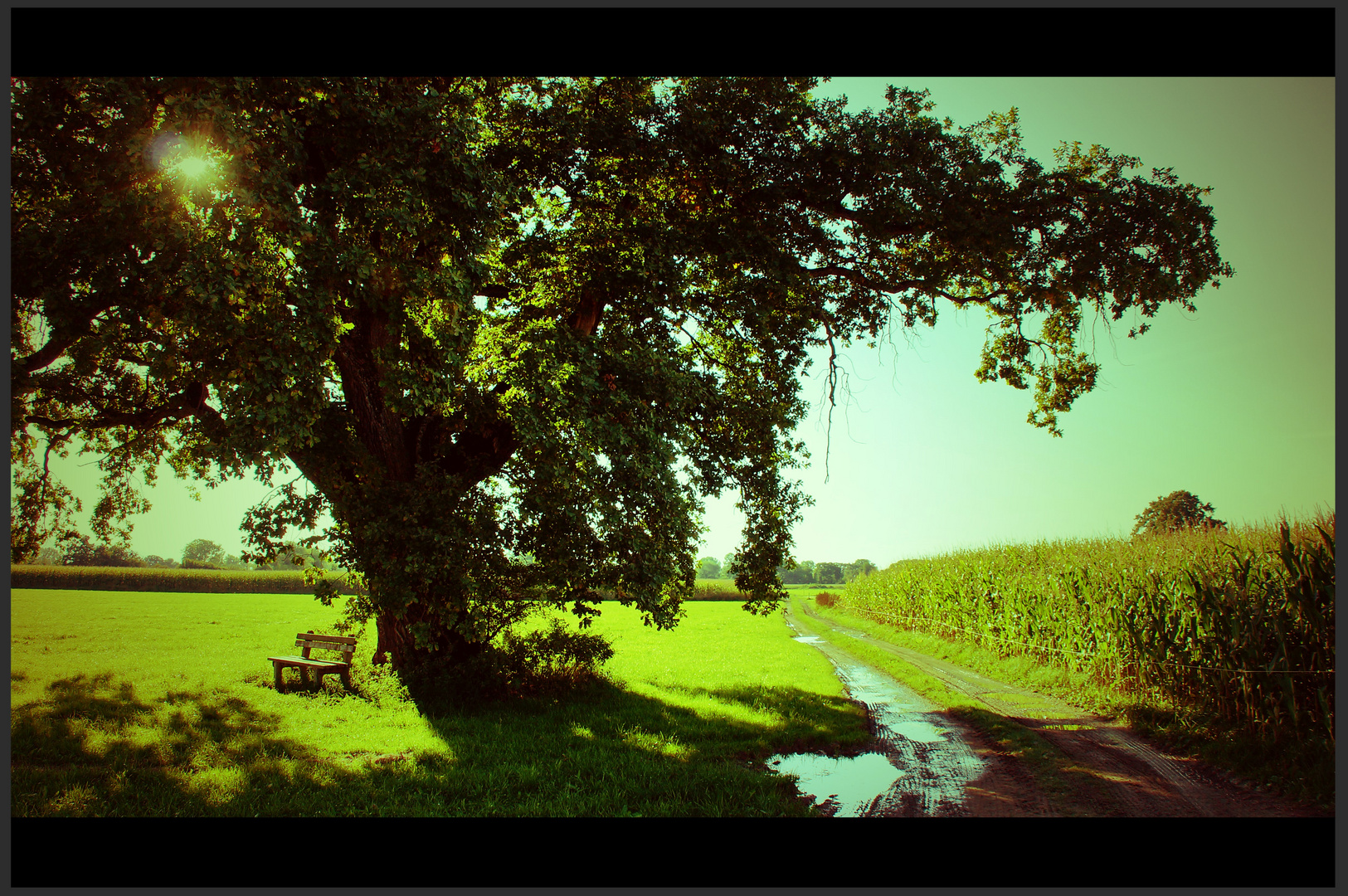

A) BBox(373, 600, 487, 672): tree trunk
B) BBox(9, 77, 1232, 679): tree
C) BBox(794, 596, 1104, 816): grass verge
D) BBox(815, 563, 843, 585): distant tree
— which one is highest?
BBox(9, 77, 1232, 679): tree

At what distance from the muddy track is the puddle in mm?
36

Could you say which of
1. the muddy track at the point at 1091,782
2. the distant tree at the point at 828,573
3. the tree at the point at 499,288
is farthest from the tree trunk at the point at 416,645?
the distant tree at the point at 828,573

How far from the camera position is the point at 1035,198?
10.4 meters

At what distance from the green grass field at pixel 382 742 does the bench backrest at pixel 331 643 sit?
49 cm

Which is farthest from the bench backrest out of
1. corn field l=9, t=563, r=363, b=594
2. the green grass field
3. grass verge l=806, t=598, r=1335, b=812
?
corn field l=9, t=563, r=363, b=594

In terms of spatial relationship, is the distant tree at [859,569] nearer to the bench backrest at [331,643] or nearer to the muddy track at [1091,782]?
the muddy track at [1091,782]

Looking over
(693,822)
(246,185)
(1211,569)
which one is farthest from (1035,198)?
(246,185)

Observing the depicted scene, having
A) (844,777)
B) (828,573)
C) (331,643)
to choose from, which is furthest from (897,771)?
(828,573)

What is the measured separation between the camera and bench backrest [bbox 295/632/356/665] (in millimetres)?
11797

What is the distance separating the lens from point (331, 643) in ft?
39.5

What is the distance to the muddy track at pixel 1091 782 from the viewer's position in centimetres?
592

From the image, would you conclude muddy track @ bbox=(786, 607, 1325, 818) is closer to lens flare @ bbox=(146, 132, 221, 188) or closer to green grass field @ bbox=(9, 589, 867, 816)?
green grass field @ bbox=(9, 589, 867, 816)

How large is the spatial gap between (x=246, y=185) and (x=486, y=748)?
288 inches
